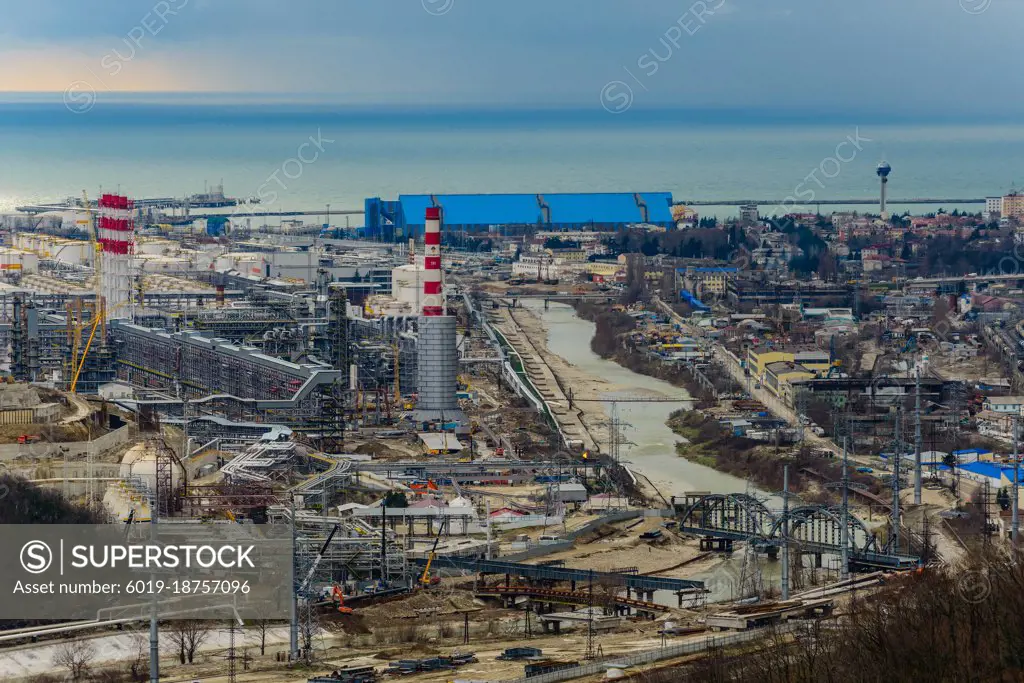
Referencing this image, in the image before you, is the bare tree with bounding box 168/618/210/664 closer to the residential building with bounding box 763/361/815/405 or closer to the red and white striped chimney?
the red and white striped chimney

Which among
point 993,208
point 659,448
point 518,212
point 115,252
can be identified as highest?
point 993,208

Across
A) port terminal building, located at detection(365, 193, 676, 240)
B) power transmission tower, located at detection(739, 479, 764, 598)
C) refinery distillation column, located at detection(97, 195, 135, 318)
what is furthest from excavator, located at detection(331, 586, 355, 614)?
port terminal building, located at detection(365, 193, 676, 240)

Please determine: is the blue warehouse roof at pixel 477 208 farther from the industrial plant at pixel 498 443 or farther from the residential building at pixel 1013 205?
the residential building at pixel 1013 205

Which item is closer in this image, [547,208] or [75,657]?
[75,657]

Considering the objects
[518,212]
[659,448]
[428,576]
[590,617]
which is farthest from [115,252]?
[518,212]

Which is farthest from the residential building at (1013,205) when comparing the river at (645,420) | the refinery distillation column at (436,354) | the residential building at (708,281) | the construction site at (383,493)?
the refinery distillation column at (436,354)

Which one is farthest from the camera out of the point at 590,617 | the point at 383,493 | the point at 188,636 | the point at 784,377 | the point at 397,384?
the point at 784,377

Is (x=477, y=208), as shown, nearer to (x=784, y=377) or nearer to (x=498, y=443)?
(x=784, y=377)

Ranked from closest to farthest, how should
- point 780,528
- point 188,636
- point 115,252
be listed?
point 188,636
point 780,528
point 115,252
